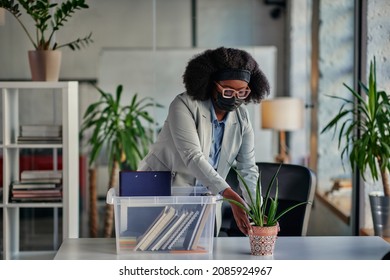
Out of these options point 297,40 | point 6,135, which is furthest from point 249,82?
point 297,40

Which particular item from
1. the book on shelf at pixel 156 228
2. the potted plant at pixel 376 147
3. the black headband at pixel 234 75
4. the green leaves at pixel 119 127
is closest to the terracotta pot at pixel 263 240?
the book on shelf at pixel 156 228

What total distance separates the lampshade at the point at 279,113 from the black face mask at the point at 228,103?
2.37 meters

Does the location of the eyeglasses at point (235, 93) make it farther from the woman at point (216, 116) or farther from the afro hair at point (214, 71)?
the afro hair at point (214, 71)

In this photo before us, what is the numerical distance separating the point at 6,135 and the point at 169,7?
1.62 meters

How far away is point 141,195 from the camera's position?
2623 mm

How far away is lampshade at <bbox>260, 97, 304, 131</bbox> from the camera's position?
218 inches

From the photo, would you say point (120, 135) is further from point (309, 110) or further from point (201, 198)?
point (201, 198)

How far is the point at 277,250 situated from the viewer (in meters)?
2.71

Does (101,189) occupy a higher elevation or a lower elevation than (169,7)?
lower

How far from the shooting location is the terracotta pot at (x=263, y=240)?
8.41ft

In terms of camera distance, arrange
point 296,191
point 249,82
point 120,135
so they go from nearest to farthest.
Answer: point 249,82 < point 296,191 < point 120,135

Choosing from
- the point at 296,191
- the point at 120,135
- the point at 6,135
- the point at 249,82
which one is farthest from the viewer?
the point at 120,135

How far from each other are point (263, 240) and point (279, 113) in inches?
120

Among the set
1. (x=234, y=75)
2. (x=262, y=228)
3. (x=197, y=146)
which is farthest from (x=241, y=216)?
(x=234, y=75)
